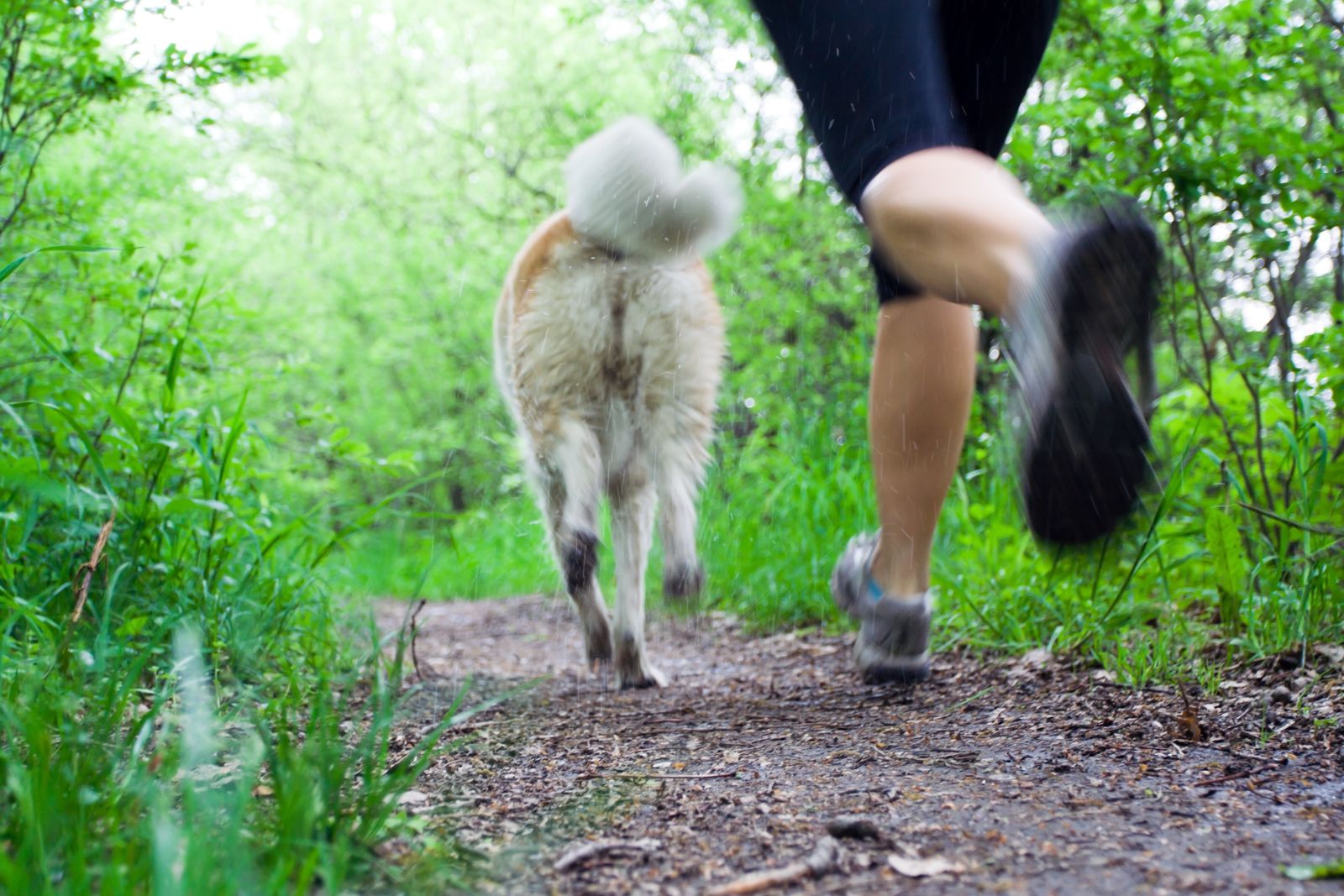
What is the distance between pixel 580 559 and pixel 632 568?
24 cm

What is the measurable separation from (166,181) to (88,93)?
988 millimetres

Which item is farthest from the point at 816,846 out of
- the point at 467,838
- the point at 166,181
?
the point at 166,181

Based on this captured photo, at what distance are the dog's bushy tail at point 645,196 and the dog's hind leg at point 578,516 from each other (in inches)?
20.1

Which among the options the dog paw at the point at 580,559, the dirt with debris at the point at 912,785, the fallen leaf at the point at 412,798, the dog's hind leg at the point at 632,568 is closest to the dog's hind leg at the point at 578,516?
the dog paw at the point at 580,559

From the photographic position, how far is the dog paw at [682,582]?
258 cm

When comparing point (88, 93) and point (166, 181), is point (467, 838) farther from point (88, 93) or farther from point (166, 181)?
point (166, 181)

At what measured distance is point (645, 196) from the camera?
2312 mm

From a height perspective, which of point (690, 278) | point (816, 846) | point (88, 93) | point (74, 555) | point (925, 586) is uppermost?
point (88, 93)

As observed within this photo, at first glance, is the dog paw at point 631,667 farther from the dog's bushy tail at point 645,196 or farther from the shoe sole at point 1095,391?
the shoe sole at point 1095,391

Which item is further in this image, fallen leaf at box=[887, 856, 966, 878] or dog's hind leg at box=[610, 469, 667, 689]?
dog's hind leg at box=[610, 469, 667, 689]

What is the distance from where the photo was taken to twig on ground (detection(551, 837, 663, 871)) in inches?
43.2

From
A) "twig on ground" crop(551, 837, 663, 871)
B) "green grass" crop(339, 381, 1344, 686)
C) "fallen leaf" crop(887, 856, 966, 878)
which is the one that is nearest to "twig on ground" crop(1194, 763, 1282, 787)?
"green grass" crop(339, 381, 1344, 686)

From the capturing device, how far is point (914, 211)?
1399mm

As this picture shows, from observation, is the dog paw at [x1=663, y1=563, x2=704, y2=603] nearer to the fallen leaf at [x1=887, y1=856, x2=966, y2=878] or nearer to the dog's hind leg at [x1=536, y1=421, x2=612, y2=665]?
the dog's hind leg at [x1=536, y1=421, x2=612, y2=665]
